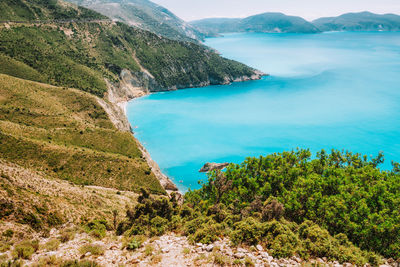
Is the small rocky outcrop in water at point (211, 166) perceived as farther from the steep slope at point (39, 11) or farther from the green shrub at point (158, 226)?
the steep slope at point (39, 11)

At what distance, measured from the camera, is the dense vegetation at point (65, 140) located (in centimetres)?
5028

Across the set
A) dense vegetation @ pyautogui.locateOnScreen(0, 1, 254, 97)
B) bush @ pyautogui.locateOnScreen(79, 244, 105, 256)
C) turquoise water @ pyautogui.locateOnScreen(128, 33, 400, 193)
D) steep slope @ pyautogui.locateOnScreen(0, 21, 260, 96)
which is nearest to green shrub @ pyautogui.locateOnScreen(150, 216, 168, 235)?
bush @ pyautogui.locateOnScreen(79, 244, 105, 256)

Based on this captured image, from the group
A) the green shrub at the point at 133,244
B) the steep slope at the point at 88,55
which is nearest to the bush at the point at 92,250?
the green shrub at the point at 133,244

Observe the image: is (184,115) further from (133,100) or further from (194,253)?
(194,253)

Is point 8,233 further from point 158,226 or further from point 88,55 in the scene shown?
point 88,55

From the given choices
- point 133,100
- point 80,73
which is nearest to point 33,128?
point 80,73

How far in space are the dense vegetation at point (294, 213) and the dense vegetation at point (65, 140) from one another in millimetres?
20820

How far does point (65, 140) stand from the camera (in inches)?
2511

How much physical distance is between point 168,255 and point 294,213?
20.4 m

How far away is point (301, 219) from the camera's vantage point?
31484 mm

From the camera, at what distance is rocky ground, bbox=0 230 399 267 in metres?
17.4

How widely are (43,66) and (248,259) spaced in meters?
132

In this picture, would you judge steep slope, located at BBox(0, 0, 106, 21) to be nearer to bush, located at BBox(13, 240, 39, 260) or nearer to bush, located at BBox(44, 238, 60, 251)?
bush, located at BBox(13, 240, 39, 260)

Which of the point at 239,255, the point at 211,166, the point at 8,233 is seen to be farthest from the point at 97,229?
the point at 211,166
